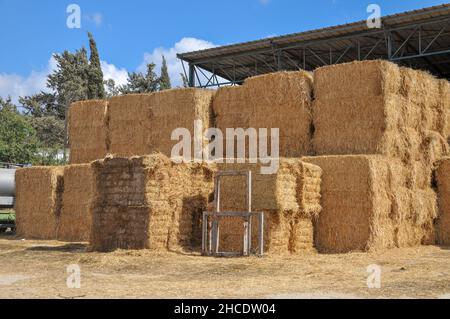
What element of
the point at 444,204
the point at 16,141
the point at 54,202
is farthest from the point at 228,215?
the point at 16,141

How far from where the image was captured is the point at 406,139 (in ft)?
48.7

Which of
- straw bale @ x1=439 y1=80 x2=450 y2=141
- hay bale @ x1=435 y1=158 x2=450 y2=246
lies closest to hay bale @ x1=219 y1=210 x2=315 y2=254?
hay bale @ x1=435 y1=158 x2=450 y2=246

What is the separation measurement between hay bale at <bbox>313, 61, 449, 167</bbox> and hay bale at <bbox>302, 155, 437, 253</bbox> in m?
0.77

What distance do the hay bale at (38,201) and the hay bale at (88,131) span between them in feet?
3.41

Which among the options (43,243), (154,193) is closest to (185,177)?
(154,193)

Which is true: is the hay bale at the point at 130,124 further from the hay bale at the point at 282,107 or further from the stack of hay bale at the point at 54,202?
the hay bale at the point at 282,107

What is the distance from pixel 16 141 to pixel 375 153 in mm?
25511

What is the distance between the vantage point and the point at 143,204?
13.1 meters

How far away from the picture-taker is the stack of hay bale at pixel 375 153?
13398mm

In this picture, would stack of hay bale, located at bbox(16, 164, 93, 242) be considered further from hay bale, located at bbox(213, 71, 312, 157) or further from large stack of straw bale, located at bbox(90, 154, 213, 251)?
hay bale, located at bbox(213, 71, 312, 157)

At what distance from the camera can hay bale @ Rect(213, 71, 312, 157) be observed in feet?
50.7

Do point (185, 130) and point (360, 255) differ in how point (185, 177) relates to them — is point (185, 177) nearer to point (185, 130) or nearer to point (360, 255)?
point (185, 130)

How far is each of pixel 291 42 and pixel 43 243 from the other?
12903 mm

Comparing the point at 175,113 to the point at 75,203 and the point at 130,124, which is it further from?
the point at 75,203
